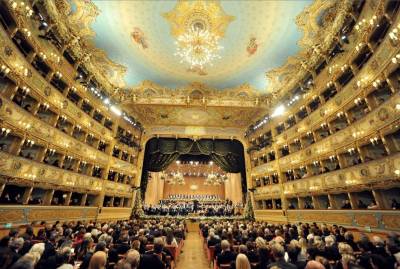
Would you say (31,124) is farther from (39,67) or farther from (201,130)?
(201,130)

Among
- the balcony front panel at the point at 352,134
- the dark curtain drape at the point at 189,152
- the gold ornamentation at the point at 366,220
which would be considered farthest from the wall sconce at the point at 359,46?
the dark curtain drape at the point at 189,152

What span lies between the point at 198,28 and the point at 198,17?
0.70m

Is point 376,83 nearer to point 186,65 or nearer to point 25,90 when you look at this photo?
point 186,65

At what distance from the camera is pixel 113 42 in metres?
13.2

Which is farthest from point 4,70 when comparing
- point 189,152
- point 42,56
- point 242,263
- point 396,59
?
point 396,59

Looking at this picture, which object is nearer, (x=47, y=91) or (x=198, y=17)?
(x=47, y=91)

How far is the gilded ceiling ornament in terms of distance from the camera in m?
11.2

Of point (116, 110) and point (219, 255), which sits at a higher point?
point (116, 110)

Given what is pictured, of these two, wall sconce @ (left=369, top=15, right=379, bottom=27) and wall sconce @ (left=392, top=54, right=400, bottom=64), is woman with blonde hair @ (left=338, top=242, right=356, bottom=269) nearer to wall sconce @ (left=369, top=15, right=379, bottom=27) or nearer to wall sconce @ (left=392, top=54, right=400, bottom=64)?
wall sconce @ (left=392, top=54, right=400, bottom=64)

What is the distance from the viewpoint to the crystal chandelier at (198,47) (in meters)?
12.8

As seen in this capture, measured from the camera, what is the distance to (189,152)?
71.4ft

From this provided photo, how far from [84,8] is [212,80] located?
9.98m

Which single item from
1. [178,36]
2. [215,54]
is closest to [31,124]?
[178,36]

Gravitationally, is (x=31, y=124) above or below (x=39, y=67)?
below
